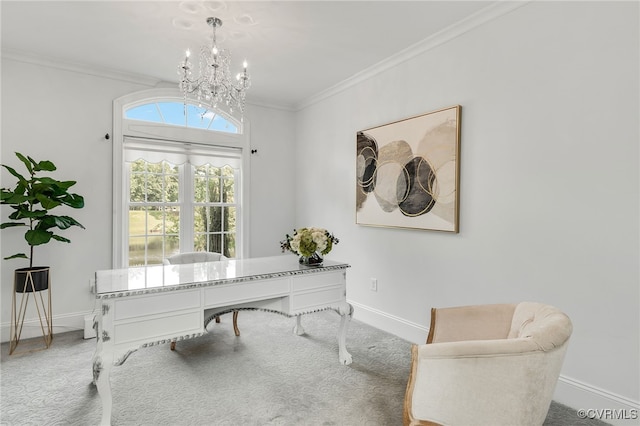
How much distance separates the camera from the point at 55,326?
3.46 meters

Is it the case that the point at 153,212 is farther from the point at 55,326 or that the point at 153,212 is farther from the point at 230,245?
the point at 55,326

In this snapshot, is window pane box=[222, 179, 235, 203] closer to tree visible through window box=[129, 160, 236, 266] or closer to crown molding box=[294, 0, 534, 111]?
tree visible through window box=[129, 160, 236, 266]

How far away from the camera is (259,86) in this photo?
13.7 ft

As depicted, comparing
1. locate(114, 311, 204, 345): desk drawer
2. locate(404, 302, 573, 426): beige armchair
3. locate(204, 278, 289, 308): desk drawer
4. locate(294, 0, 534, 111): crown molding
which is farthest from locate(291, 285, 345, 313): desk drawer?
locate(294, 0, 534, 111): crown molding

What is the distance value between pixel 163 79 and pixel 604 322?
15.0 ft

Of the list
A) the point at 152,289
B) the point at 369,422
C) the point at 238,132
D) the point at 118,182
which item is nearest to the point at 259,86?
the point at 238,132

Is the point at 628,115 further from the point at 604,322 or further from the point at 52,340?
the point at 52,340

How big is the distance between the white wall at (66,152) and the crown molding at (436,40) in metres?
2.44

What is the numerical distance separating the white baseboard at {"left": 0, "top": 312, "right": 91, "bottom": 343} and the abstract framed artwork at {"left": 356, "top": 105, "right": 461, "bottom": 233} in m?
3.15

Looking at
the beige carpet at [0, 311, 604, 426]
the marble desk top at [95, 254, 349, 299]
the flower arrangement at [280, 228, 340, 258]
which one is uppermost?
the flower arrangement at [280, 228, 340, 258]

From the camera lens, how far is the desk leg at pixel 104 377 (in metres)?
1.86

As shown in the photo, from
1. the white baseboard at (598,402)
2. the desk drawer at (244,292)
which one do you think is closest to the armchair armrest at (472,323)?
the white baseboard at (598,402)

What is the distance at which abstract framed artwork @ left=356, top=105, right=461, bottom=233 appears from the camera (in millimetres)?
2828

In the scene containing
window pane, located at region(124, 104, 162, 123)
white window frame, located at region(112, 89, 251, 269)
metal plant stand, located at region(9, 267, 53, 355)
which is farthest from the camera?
window pane, located at region(124, 104, 162, 123)
